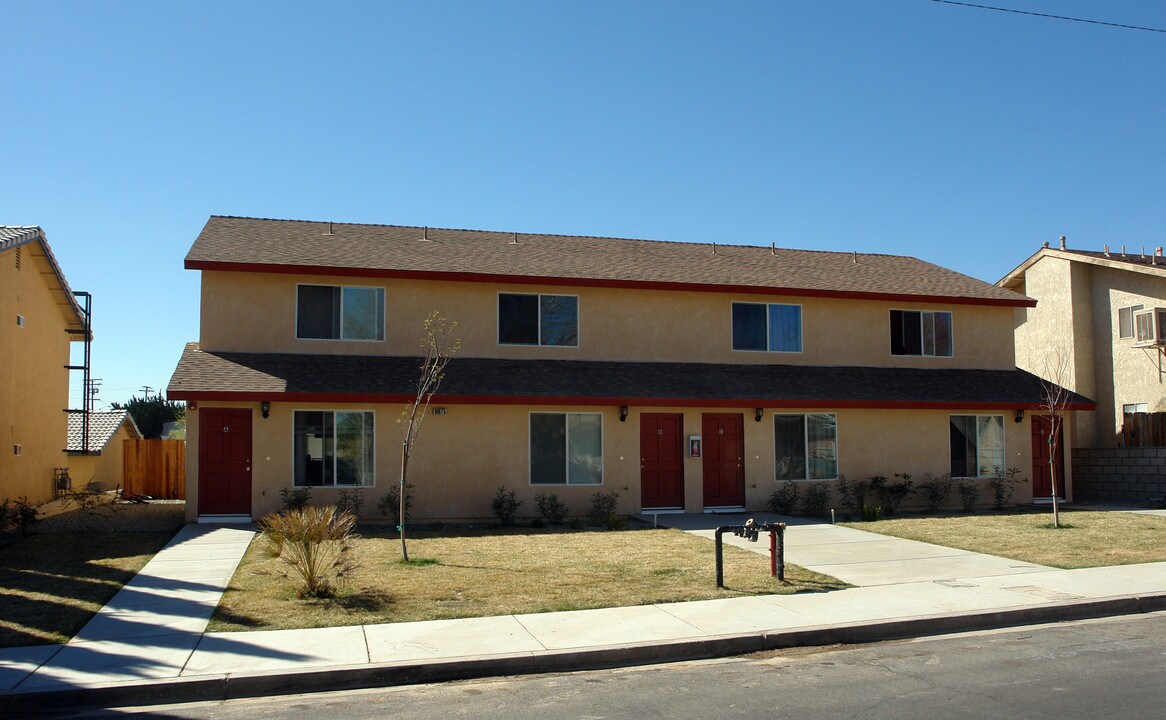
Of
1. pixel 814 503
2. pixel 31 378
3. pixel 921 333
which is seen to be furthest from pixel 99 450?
pixel 921 333

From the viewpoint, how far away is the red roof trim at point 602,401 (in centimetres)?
1697

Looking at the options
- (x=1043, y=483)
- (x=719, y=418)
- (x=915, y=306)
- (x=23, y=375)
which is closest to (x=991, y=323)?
(x=915, y=306)

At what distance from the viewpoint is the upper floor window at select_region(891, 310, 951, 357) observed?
74.3ft

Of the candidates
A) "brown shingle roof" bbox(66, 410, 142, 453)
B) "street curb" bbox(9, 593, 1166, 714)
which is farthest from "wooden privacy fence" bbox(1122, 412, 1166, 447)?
"brown shingle roof" bbox(66, 410, 142, 453)

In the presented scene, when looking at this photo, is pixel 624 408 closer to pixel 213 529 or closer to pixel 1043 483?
pixel 213 529

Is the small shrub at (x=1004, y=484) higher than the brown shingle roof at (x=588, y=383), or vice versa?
the brown shingle roof at (x=588, y=383)

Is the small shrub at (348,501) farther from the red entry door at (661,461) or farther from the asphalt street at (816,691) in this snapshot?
the asphalt street at (816,691)

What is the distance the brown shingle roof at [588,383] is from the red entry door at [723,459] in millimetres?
815

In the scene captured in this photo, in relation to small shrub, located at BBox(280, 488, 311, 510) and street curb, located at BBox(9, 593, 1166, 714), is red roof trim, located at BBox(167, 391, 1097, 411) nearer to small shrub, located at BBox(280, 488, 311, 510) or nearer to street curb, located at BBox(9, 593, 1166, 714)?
small shrub, located at BBox(280, 488, 311, 510)

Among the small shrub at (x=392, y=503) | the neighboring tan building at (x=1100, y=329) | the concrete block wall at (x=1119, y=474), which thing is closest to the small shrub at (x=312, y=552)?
the small shrub at (x=392, y=503)

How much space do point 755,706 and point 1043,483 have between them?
18.7 metres

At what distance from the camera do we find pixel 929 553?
13.9 metres

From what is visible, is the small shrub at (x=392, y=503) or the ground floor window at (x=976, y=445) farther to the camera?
the ground floor window at (x=976, y=445)

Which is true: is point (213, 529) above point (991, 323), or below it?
below
